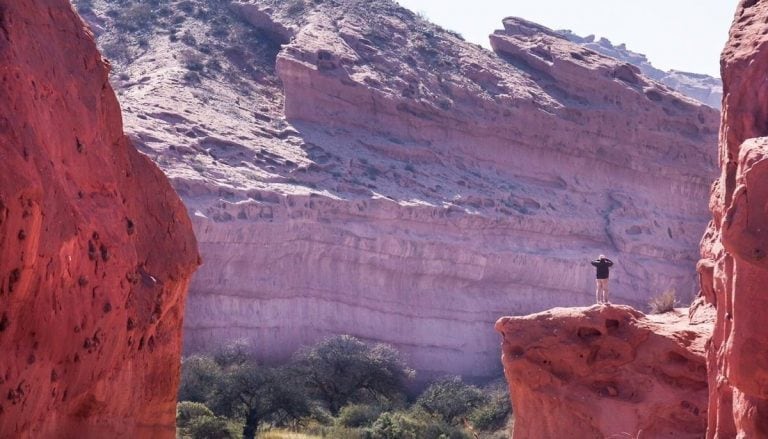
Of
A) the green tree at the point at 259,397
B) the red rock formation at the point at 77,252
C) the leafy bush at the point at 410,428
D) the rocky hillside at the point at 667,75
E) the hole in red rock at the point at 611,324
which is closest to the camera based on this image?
the red rock formation at the point at 77,252

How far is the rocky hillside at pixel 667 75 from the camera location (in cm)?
10056

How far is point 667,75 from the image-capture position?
10412 centimetres

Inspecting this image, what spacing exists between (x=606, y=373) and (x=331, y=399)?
17656 mm

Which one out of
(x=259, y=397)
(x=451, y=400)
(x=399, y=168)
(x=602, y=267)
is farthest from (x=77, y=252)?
(x=399, y=168)

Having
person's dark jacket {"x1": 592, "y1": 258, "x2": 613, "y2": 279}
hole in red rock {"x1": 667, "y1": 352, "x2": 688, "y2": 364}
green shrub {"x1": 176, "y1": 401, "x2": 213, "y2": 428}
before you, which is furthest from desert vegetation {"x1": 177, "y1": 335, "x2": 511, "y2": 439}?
hole in red rock {"x1": 667, "y1": 352, "x2": 688, "y2": 364}

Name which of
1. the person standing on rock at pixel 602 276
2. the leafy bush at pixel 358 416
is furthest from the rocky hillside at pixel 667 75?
the person standing on rock at pixel 602 276

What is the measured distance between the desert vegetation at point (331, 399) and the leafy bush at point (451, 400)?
0.03 m

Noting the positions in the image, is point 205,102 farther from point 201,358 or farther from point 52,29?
point 52,29

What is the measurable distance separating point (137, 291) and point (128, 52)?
36.2 m

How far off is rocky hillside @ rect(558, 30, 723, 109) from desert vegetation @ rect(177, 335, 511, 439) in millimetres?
71910

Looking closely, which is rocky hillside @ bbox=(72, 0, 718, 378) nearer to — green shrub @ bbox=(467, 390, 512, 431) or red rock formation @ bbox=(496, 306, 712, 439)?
green shrub @ bbox=(467, 390, 512, 431)

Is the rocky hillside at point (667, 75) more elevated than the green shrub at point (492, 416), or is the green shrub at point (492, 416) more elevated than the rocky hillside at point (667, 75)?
the rocky hillside at point (667, 75)

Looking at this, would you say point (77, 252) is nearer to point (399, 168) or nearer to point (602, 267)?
point (602, 267)

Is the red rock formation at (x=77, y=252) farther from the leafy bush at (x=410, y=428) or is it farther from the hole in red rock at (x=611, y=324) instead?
the leafy bush at (x=410, y=428)
